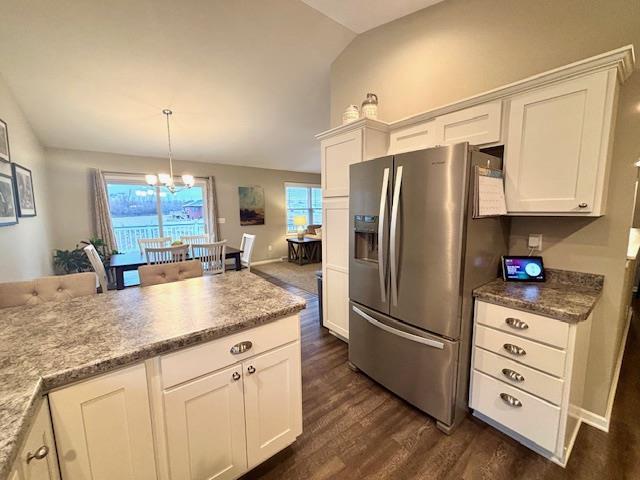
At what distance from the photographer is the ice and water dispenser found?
6.33ft

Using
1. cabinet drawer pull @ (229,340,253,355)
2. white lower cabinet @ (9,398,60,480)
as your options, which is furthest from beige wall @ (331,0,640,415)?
white lower cabinet @ (9,398,60,480)

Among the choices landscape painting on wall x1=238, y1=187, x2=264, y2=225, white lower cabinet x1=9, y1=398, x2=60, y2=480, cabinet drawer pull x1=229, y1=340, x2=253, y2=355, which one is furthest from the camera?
landscape painting on wall x1=238, y1=187, x2=264, y2=225

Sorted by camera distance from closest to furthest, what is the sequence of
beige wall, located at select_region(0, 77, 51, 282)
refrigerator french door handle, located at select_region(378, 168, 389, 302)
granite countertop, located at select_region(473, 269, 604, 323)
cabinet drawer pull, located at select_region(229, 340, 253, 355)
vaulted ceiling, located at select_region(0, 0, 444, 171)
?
1. cabinet drawer pull, located at select_region(229, 340, 253, 355)
2. granite countertop, located at select_region(473, 269, 604, 323)
3. refrigerator french door handle, located at select_region(378, 168, 389, 302)
4. vaulted ceiling, located at select_region(0, 0, 444, 171)
5. beige wall, located at select_region(0, 77, 51, 282)

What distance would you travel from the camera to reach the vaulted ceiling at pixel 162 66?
2.33m

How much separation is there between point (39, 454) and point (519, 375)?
2009mm

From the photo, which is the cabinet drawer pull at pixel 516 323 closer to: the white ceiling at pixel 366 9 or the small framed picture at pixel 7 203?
the white ceiling at pixel 366 9

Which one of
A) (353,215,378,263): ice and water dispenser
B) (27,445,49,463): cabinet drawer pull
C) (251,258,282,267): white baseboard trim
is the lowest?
(251,258,282,267): white baseboard trim

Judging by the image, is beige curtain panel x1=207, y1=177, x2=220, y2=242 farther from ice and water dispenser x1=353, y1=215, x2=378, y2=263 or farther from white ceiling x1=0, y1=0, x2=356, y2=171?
ice and water dispenser x1=353, y1=215, x2=378, y2=263

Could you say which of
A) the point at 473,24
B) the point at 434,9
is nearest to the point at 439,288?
the point at 473,24

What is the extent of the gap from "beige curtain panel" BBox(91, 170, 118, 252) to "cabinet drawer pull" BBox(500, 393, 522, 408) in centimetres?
583

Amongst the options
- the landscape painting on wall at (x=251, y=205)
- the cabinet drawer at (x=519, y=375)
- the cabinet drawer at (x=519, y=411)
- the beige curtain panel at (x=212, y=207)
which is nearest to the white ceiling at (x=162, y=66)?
the beige curtain panel at (x=212, y=207)

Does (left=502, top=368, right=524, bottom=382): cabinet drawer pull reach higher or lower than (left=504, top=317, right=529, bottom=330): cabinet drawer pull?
lower

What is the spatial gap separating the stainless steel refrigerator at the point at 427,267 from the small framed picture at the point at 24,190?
383 cm

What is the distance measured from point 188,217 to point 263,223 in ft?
5.74
